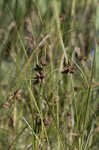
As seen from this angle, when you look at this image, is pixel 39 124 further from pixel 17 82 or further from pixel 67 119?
pixel 67 119

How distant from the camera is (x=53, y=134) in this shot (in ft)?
4.43

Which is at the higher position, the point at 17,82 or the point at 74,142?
the point at 17,82

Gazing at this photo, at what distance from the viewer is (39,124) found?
3.61 ft

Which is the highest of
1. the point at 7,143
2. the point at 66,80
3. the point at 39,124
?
the point at 66,80

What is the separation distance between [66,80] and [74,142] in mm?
475

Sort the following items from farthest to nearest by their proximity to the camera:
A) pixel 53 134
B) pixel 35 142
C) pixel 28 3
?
pixel 28 3 → pixel 53 134 → pixel 35 142

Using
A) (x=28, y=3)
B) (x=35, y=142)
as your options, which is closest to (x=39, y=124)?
(x=35, y=142)

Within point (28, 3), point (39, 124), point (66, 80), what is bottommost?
point (39, 124)

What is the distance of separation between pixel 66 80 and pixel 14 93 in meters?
0.45

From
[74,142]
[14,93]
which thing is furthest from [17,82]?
[74,142]

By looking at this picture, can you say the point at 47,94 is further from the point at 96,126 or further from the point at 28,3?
the point at 28,3

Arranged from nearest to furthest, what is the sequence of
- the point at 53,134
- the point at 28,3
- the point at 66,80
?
the point at 53,134, the point at 66,80, the point at 28,3

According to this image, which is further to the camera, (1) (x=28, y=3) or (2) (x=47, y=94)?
(1) (x=28, y=3)

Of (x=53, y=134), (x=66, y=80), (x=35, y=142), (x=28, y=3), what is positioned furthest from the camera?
Answer: (x=28, y=3)
